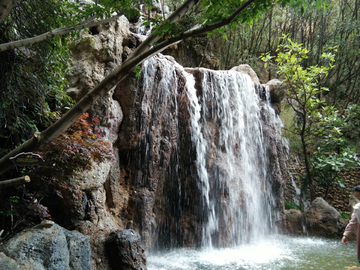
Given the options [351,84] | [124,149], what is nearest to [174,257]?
[124,149]

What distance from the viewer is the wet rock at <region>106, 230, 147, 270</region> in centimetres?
411

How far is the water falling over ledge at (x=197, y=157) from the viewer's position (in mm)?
6406

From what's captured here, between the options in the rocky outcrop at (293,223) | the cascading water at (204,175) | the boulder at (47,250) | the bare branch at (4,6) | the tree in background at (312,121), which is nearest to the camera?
the bare branch at (4,6)

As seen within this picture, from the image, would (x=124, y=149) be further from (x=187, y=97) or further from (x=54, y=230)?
(x=54, y=230)

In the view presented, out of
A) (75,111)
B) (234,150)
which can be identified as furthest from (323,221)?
(75,111)

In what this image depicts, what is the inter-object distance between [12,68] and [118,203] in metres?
3.58

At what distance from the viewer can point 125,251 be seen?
13.7 ft

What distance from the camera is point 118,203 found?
19.7 ft

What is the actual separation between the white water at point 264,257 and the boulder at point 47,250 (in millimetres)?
2429

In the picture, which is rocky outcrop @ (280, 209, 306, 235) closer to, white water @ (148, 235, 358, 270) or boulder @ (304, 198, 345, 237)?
boulder @ (304, 198, 345, 237)

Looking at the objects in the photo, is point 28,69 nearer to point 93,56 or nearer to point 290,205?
point 93,56

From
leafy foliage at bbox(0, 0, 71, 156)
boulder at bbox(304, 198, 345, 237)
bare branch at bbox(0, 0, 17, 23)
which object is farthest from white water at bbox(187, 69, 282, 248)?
bare branch at bbox(0, 0, 17, 23)

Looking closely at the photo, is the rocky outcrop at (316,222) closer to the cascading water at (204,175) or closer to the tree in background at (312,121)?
the cascading water at (204,175)

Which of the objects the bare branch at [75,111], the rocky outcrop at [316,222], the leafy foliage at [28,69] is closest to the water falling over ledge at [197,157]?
the rocky outcrop at [316,222]
